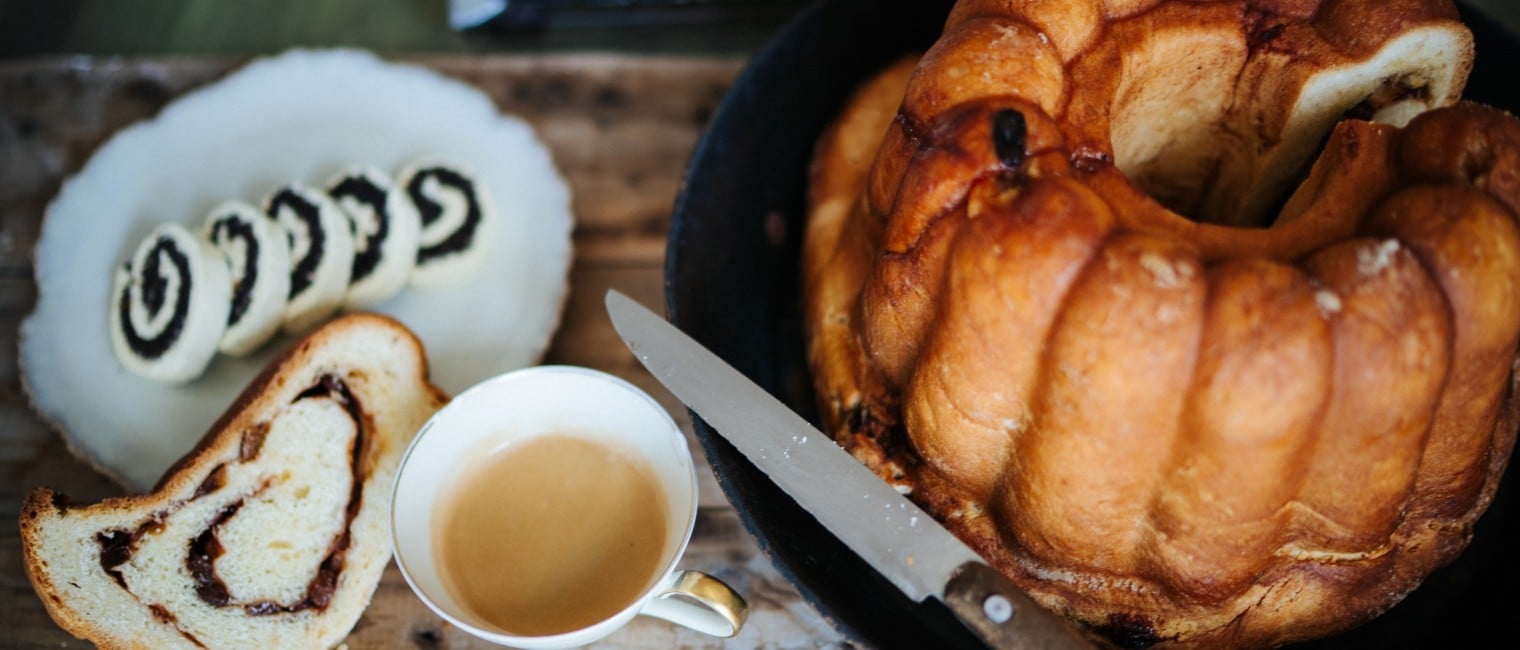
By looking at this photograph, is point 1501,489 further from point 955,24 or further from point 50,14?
point 50,14

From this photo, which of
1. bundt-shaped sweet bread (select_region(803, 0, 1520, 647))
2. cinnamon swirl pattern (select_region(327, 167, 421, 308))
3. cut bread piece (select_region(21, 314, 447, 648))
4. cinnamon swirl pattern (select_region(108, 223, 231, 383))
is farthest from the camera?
cinnamon swirl pattern (select_region(327, 167, 421, 308))

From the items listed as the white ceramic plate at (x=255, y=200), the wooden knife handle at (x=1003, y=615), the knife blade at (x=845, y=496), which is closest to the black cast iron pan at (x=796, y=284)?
the knife blade at (x=845, y=496)

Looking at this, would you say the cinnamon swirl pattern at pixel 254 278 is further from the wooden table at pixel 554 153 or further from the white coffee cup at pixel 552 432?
the white coffee cup at pixel 552 432

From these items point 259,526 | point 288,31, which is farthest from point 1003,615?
point 288,31

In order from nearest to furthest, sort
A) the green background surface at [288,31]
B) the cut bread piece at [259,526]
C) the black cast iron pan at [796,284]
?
the black cast iron pan at [796,284]
the cut bread piece at [259,526]
the green background surface at [288,31]

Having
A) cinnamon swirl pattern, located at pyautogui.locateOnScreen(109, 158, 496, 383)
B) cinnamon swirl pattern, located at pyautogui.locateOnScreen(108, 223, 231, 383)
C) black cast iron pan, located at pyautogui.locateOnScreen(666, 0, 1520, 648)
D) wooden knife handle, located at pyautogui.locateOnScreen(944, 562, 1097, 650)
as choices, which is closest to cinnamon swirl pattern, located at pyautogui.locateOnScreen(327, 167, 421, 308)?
cinnamon swirl pattern, located at pyautogui.locateOnScreen(109, 158, 496, 383)

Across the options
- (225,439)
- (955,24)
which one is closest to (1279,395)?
(955,24)

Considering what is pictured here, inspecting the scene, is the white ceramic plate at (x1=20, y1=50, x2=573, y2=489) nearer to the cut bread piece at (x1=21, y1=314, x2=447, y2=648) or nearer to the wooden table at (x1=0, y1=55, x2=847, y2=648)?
the wooden table at (x1=0, y1=55, x2=847, y2=648)
